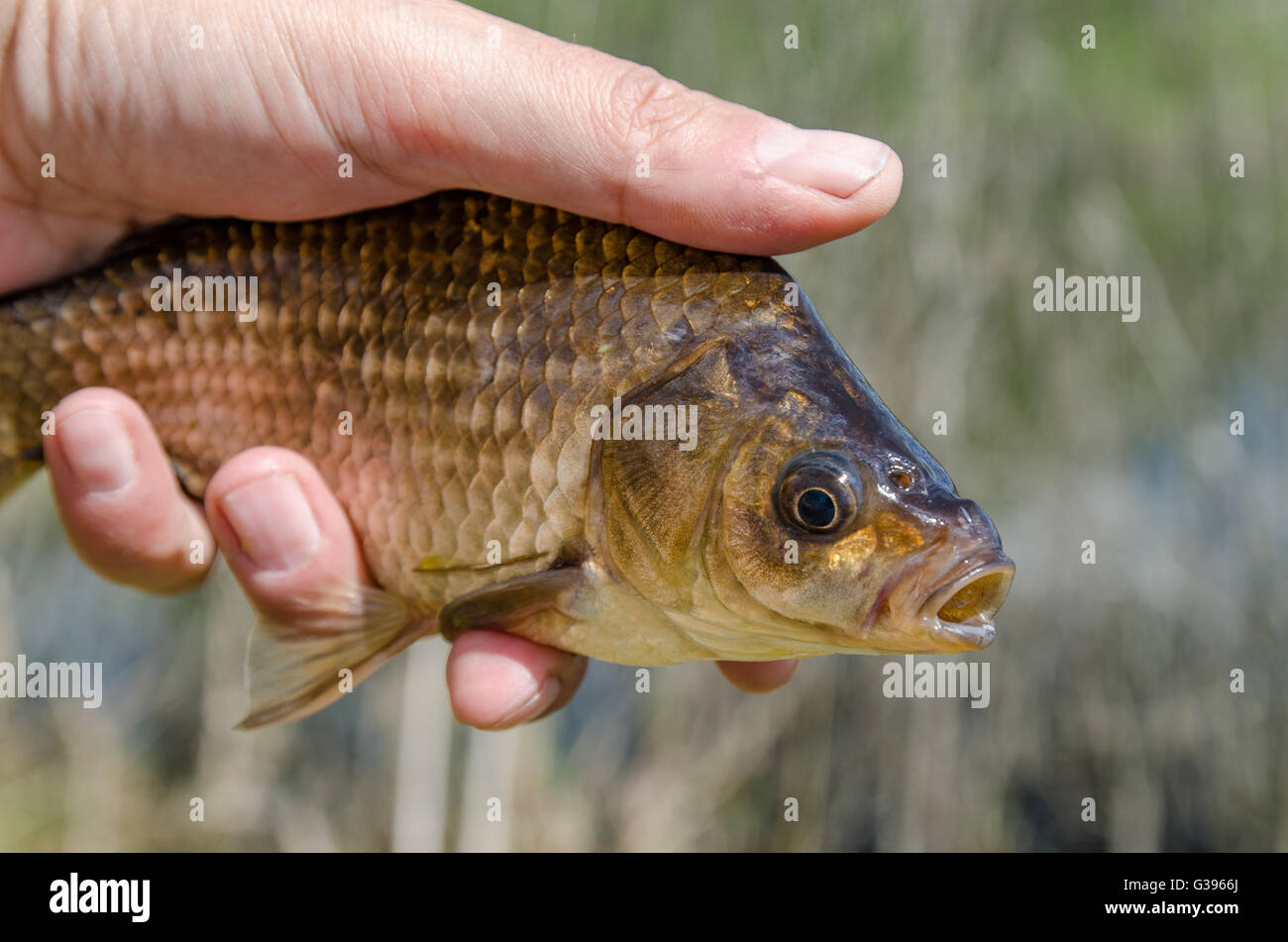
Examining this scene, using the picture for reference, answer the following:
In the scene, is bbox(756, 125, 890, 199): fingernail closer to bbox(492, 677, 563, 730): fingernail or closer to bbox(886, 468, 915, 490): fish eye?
bbox(886, 468, 915, 490): fish eye

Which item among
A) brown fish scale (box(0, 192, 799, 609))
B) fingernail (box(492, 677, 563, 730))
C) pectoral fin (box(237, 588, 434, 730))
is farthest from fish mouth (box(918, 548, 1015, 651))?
pectoral fin (box(237, 588, 434, 730))

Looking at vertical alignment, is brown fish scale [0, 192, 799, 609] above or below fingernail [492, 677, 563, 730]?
above

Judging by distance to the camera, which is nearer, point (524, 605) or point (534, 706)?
point (524, 605)

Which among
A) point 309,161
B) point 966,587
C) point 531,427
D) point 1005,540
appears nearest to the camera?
point 966,587

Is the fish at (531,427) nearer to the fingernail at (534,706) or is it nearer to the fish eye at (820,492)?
the fish eye at (820,492)

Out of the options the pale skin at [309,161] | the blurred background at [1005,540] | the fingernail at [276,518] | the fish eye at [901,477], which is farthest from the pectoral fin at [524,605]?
the blurred background at [1005,540]

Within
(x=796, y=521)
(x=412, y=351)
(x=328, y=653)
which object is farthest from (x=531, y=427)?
(x=328, y=653)

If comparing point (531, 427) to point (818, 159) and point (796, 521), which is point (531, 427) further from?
Result: point (818, 159)
